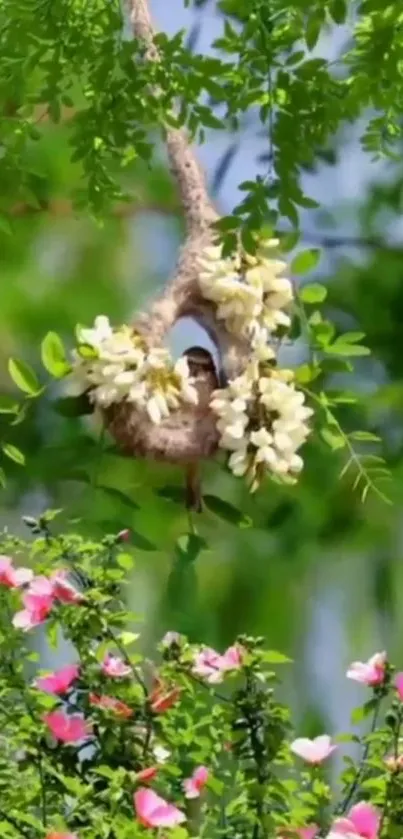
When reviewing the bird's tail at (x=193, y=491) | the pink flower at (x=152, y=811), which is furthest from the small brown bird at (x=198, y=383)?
the pink flower at (x=152, y=811)

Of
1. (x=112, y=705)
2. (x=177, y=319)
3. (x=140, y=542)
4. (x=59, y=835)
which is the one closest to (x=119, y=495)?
(x=140, y=542)

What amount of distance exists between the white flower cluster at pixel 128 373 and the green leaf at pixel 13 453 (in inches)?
3.2

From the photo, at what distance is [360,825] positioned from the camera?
926mm

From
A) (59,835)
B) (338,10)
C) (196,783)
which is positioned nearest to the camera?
(59,835)

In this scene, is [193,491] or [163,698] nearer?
[163,698]

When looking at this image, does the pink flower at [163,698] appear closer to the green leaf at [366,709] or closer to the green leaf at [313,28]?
the green leaf at [366,709]

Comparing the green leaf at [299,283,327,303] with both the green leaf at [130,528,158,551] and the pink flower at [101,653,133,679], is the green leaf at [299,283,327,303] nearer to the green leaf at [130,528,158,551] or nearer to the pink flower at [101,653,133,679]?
the green leaf at [130,528,158,551]

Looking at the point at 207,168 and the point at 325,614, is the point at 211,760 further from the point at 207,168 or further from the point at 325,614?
the point at 207,168

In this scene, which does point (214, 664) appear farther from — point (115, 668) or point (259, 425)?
point (259, 425)

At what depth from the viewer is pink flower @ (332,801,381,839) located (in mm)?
923

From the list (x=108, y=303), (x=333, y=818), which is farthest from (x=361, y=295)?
(x=333, y=818)

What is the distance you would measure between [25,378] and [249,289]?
0.22 metres

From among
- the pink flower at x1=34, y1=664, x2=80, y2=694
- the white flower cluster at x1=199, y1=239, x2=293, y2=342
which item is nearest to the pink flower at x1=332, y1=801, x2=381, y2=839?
the pink flower at x1=34, y1=664, x2=80, y2=694

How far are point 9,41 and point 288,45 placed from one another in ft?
0.83
